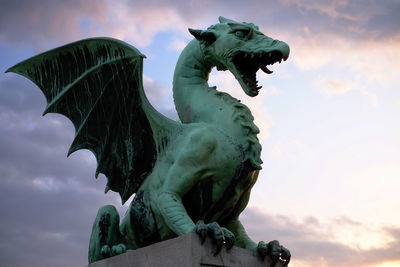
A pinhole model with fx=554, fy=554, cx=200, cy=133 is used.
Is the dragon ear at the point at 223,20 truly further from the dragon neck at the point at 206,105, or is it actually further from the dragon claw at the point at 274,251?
the dragon claw at the point at 274,251

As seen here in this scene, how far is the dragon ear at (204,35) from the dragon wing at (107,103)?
61cm

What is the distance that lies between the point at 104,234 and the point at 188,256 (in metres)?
1.62

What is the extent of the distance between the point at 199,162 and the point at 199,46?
1389mm

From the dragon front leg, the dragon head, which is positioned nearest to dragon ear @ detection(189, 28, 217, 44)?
the dragon head

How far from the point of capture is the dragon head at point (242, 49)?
528 centimetres

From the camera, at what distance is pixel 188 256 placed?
430 centimetres

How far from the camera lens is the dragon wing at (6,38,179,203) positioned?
226 inches

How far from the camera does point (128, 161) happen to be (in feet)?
19.4

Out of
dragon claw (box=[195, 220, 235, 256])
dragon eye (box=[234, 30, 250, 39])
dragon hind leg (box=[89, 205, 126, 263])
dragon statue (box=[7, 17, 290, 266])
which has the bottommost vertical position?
dragon claw (box=[195, 220, 235, 256])

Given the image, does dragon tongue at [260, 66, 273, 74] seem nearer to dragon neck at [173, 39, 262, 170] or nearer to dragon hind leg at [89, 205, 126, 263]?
dragon neck at [173, 39, 262, 170]

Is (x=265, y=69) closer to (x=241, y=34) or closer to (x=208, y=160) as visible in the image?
(x=241, y=34)

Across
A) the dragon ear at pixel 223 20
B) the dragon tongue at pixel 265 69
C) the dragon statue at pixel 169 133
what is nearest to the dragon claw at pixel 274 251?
the dragon statue at pixel 169 133

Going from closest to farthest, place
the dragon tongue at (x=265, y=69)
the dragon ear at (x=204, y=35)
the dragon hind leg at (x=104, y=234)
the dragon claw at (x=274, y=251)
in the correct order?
the dragon claw at (x=274, y=251)
the dragon tongue at (x=265, y=69)
the dragon ear at (x=204, y=35)
the dragon hind leg at (x=104, y=234)

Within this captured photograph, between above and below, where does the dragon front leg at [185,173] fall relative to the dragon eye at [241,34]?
below
